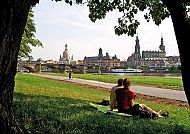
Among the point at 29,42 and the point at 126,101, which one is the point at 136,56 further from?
the point at 126,101

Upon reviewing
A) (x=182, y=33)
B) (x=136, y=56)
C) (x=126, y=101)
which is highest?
(x=136, y=56)

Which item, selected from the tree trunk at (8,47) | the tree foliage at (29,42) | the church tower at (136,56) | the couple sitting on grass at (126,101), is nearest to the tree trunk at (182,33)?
the tree trunk at (8,47)

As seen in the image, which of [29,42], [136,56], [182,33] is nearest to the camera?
[182,33]

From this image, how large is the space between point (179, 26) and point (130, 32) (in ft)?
24.1

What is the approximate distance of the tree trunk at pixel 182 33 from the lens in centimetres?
526

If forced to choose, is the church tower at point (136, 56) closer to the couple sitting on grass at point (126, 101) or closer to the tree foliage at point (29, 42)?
the tree foliage at point (29, 42)

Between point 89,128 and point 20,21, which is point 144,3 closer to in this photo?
point 89,128

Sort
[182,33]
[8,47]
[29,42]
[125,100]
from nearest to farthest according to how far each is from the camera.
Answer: [8,47] → [182,33] → [125,100] → [29,42]

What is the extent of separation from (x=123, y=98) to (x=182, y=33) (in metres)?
4.79

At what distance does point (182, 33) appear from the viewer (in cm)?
529

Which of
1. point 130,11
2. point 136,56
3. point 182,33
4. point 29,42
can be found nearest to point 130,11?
point 130,11

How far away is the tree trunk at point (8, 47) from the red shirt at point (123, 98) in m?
5.74

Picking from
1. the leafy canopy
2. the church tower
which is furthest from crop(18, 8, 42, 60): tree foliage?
the church tower

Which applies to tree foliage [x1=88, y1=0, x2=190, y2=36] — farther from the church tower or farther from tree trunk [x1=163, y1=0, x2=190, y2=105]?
the church tower
